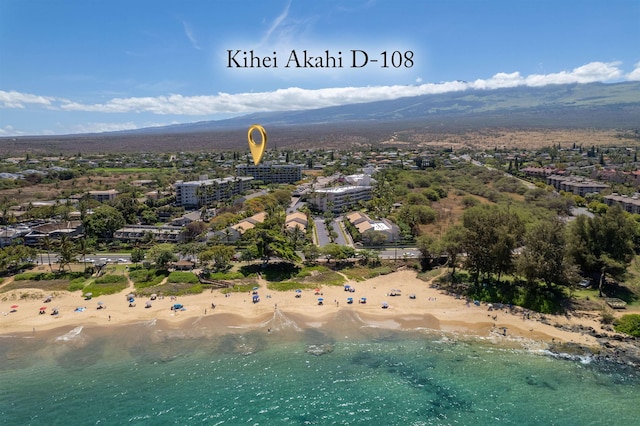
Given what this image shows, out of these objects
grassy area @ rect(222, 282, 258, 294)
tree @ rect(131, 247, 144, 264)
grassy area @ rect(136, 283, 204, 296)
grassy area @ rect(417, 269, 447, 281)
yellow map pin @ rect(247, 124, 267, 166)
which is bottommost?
grassy area @ rect(417, 269, 447, 281)

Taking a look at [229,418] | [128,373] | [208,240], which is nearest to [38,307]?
[128,373]

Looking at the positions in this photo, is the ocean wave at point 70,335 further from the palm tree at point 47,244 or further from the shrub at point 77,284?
the palm tree at point 47,244

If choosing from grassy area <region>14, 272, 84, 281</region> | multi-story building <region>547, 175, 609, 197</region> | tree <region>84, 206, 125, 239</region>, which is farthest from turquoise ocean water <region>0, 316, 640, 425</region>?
multi-story building <region>547, 175, 609, 197</region>

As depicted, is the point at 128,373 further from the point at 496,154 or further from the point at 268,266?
the point at 496,154

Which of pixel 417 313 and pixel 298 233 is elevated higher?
pixel 298 233

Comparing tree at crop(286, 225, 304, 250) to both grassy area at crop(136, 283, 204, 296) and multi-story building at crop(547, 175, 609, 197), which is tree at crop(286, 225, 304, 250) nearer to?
grassy area at crop(136, 283, 204, 296)

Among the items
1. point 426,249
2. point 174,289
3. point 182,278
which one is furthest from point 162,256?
point 426,249
